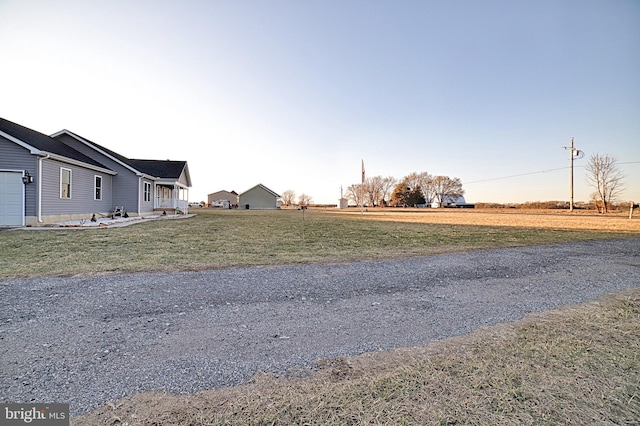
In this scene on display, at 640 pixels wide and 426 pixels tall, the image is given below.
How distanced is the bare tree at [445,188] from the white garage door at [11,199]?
84.7m

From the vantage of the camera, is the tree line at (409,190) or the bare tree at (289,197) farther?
the bare tree at (289,197)

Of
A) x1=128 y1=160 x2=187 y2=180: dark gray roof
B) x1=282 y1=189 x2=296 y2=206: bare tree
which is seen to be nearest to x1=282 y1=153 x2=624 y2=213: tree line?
x1=282 y1=189 x2=296 y2=206: bare tree

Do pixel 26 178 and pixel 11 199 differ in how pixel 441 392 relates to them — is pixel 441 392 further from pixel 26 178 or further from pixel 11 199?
pixel 11 199

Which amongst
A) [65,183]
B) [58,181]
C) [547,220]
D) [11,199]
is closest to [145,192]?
[65,183]

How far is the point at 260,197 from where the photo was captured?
57.7 metres

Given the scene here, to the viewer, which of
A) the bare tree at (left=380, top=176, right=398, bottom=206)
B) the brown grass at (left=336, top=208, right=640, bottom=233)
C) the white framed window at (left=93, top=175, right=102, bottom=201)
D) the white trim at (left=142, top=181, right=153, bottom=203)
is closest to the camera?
the brown grass at (left=336, top=208, right=640, bottom=233)

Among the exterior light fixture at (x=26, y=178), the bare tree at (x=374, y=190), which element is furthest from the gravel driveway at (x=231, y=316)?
the bare tree at (x=374, y=190)

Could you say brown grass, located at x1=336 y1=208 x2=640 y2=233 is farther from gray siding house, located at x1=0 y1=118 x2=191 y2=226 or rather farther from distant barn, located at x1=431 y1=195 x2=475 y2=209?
distant barn, located at x1=431 y1=195 x2=475 y2=209

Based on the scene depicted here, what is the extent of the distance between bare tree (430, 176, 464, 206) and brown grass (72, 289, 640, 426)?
8580 centimetres

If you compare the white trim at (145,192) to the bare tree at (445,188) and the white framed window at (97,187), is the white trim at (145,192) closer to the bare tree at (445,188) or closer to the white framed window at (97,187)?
the white framed window at (97,187)

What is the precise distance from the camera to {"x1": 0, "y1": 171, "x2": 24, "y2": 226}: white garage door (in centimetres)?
1177

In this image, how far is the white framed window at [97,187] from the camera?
652 inches

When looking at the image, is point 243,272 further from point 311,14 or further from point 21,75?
point 21,75

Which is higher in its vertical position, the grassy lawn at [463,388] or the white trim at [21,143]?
the white trim at [21,143]
